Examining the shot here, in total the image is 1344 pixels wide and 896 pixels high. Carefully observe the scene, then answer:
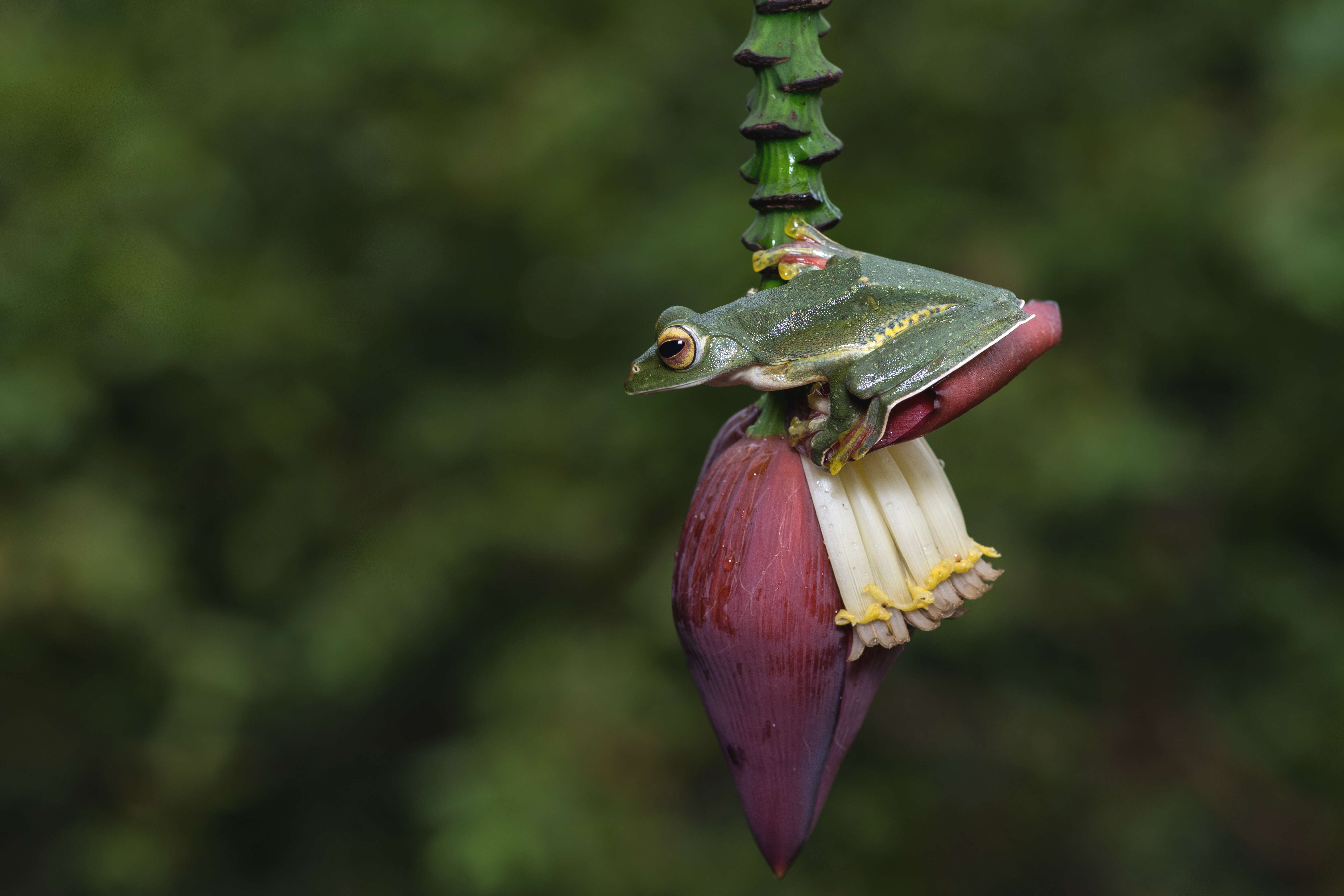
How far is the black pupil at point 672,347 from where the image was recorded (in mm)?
1138

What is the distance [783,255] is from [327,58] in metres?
3.00

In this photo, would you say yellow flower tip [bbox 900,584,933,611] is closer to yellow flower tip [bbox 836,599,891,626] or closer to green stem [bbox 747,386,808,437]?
yellow flower tip [bbox 836,599,891,626]

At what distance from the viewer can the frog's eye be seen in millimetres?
1137

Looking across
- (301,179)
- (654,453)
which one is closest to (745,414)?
(654,453)

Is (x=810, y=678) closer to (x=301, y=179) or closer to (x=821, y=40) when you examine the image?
(x=821, y=40)

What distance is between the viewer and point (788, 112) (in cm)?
123

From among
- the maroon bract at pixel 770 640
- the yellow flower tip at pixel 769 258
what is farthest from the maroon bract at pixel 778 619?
the yellow flower tip at pixel 769 258

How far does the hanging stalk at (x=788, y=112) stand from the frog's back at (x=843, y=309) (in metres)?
0.10

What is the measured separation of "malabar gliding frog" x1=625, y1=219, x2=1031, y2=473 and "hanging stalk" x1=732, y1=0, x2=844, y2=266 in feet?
0.33

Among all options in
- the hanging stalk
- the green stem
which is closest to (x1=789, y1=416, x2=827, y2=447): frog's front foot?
the green stem

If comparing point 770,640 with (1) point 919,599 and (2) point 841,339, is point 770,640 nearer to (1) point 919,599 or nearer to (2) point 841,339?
(1) point 919,599

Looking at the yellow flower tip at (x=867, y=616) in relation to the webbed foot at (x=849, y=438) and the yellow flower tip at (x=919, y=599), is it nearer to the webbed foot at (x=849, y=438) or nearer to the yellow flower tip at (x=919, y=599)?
the yellow flower tip at (x=919, y=599)

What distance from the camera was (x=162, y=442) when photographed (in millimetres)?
4133

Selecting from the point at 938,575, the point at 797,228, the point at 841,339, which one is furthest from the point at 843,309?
the point at 938,575
